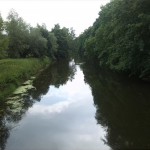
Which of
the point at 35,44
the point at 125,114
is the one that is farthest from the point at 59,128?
the point at 35,44

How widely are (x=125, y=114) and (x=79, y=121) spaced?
3.15 metres

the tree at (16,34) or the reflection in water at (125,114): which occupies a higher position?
the tree at (16,34)

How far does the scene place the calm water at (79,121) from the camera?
1569cm

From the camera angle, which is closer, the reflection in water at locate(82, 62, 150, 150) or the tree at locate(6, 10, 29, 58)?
the reflection in water at locate(82, 62, 150, 150)

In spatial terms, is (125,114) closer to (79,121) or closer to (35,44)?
(79,121)

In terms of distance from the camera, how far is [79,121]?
2005cm

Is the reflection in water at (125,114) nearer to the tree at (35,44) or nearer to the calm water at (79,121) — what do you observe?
A: the calm water at (79,121)

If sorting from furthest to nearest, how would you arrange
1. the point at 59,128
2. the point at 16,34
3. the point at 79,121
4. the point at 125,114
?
the point at 16,34
the point at 125,114
the point at 79,121
the point at 59,128

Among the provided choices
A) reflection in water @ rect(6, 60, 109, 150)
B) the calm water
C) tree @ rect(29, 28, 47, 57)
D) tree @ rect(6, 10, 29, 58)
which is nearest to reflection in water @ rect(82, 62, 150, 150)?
the calm water

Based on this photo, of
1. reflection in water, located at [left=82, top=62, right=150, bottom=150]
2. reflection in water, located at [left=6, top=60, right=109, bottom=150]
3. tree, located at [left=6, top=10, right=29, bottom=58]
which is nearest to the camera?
reflection in water, located at [left=82, top=62, right=150, bottom=150]

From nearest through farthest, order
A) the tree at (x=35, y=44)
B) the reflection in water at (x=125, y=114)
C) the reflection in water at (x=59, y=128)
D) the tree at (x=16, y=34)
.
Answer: the reflection in water at (x=125, y=114) < the reflection in water at (x=59, y=128) < the tree at (x=16, y=34) < the tree at (x=35, y=44)

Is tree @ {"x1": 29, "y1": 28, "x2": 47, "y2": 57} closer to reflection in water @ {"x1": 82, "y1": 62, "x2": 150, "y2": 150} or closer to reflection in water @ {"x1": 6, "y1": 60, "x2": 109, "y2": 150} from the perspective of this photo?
reflection in water @ {"x1": 82, "y1": 62, "x2": 150, "y2": 150}

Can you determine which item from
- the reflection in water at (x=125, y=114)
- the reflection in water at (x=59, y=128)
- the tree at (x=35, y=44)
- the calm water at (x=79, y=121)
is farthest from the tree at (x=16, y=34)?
the reflection in water at (x=59, y=128)

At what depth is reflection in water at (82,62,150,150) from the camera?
50.7 feet
